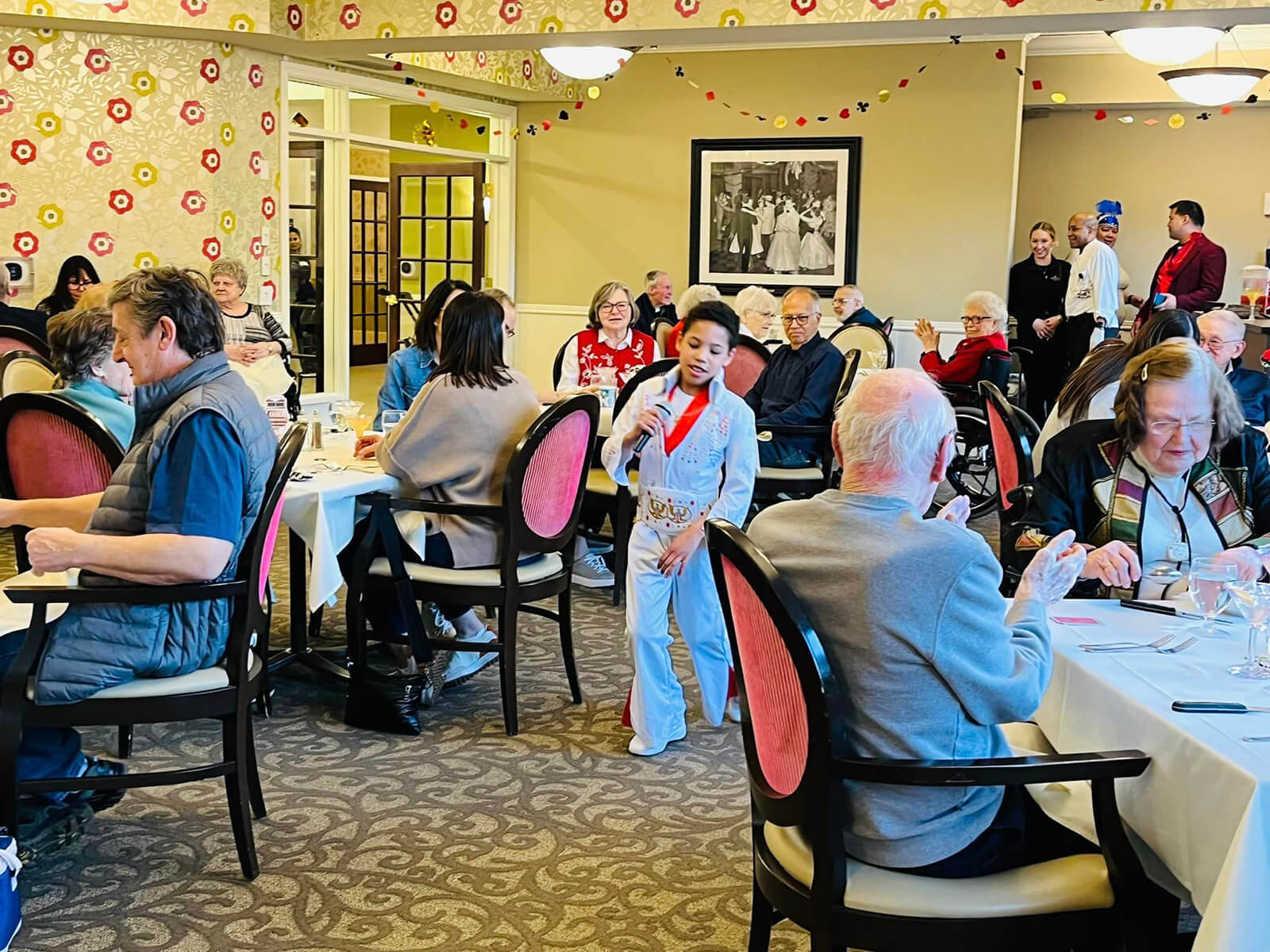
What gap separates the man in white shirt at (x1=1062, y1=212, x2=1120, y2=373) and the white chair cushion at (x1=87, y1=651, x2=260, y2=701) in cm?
850

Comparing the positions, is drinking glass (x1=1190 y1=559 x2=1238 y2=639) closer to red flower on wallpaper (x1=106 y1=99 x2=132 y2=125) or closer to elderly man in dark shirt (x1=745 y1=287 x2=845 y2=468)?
elderly man in dark shirt (x1=745 y1=287 x2=845 y2=468)

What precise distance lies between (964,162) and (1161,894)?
9728 millimetres

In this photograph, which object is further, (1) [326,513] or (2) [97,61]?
(2) [97,61]

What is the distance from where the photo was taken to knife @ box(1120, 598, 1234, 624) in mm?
2670

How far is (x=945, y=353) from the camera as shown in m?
11.3

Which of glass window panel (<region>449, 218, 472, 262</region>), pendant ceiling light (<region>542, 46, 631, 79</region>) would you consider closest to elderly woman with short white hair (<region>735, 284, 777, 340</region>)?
pendant ceiling light (<region>542, 46, 631, 79</region>)

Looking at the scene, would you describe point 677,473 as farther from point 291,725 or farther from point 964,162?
point 964,162

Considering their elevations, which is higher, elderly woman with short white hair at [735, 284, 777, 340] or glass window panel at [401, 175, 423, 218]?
glass window panel at [401, 175, 423, 218]

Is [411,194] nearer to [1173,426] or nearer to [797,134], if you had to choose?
[797,134]

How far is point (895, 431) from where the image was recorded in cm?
213

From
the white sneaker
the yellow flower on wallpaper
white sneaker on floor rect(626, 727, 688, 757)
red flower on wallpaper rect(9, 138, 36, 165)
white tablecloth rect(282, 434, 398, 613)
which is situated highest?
the yellow flower on wallpaper

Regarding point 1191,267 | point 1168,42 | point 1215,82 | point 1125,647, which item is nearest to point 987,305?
point 1168,42

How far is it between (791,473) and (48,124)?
16.2 ft

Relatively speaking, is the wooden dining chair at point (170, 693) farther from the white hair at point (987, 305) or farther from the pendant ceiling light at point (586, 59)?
the white hair at point (987, 305)
